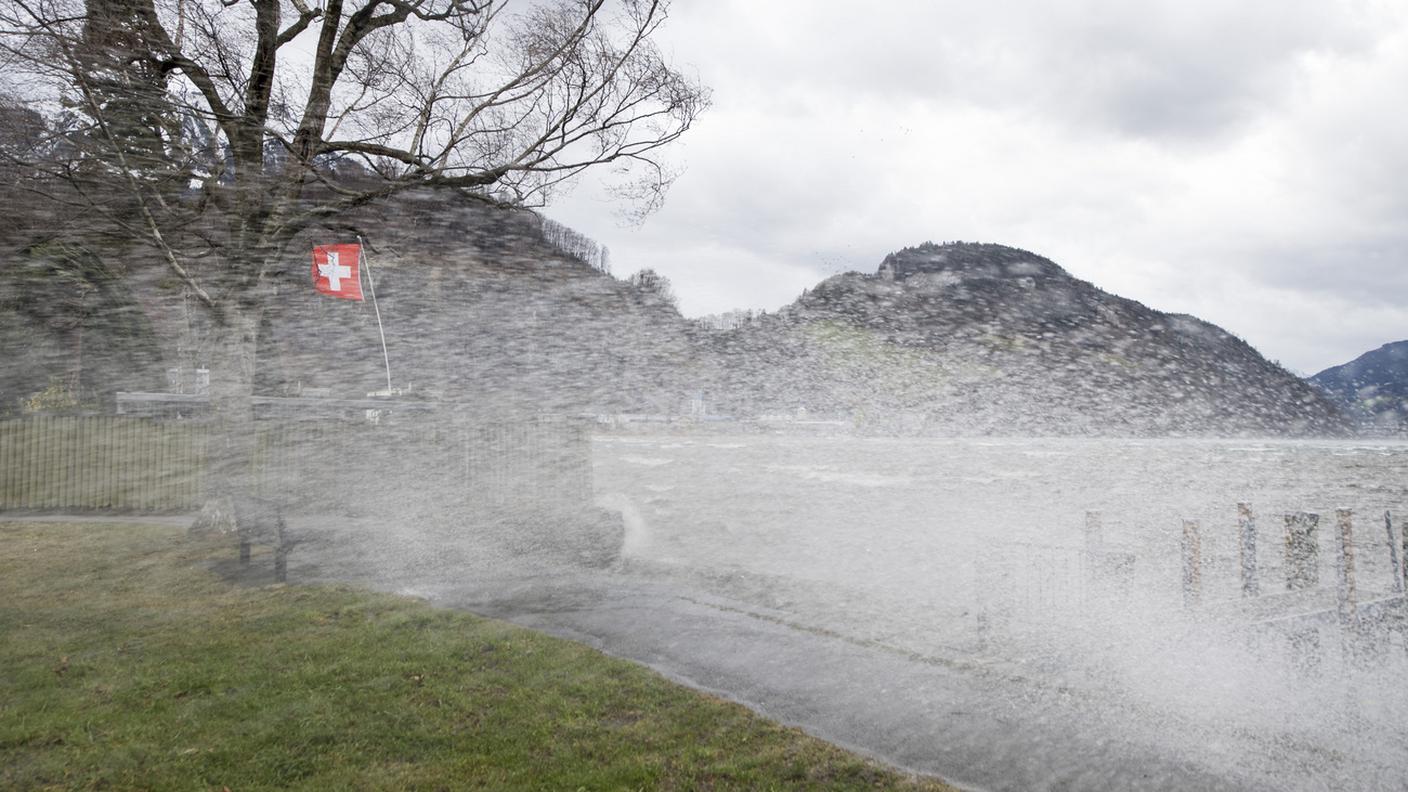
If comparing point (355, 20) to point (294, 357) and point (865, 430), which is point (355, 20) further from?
point (865, 430)

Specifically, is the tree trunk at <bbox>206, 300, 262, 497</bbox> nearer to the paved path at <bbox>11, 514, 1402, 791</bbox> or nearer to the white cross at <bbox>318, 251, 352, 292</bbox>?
the white cross at <bbox>318, 251, 352, 292</bbox>

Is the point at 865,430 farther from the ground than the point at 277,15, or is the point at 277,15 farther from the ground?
the point at 277,15

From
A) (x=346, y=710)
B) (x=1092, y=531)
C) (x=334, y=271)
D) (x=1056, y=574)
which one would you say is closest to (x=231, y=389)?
(x=334, y=271)

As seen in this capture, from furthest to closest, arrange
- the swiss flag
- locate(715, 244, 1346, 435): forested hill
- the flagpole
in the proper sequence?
locate(715, 244, 1346, 435): forested hill, the flagpole, the swiss flag

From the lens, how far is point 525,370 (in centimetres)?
1048

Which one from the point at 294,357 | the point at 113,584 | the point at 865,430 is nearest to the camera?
the point at 113,584

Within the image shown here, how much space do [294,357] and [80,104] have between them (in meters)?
5.98

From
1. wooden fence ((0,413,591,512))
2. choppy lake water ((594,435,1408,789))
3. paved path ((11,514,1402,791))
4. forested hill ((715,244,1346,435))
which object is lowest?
choppy lake water ((594,435,1408,789))

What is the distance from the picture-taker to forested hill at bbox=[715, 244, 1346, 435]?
1262 cm

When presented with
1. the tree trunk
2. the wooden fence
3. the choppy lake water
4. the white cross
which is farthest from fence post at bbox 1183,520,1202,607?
the tree trunk

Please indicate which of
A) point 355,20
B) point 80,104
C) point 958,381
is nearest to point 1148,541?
point 958,381

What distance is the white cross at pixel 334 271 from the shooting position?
29.3ft

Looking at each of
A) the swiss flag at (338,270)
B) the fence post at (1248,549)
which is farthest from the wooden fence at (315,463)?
the fence post at (1248,549)

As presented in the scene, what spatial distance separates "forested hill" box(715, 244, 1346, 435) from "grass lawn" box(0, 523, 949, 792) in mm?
8453
